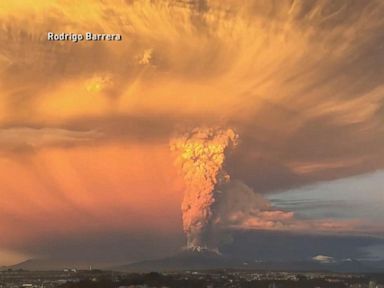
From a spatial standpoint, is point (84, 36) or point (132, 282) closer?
point (84, 36)

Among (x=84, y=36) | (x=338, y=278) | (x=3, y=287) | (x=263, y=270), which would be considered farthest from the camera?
(x=263, y=270)

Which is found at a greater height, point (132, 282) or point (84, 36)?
point (84, 36)

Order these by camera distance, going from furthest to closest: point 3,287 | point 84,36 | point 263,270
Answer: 1. point 263,270
2. point 3,287
3. point 84,36

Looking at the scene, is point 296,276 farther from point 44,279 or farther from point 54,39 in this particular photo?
point 54,39

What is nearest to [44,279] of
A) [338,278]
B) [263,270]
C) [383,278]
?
[263,270]

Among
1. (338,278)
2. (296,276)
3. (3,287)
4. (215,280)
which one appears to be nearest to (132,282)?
(215,280)
